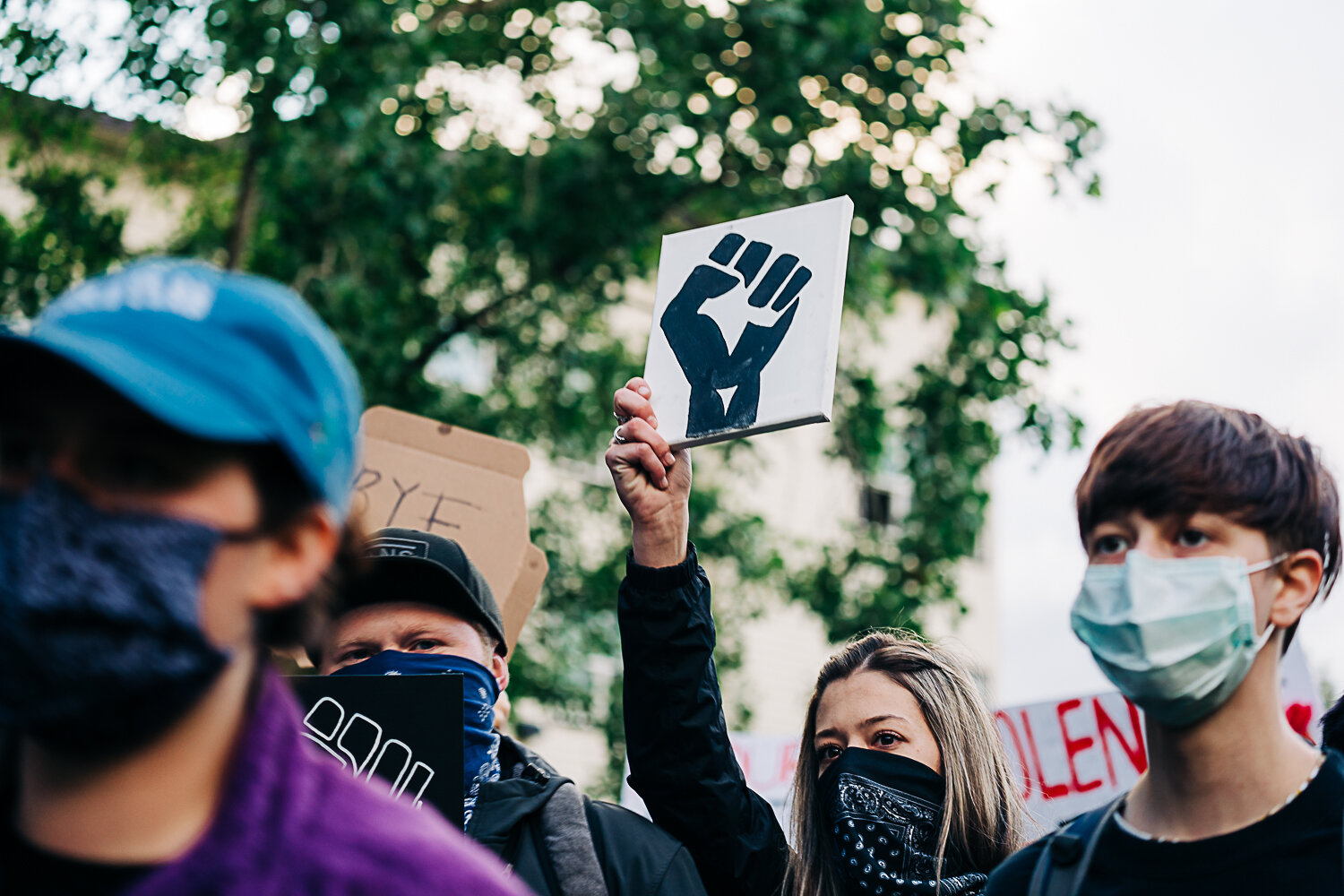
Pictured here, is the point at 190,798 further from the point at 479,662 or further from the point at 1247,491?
the point at 479,662

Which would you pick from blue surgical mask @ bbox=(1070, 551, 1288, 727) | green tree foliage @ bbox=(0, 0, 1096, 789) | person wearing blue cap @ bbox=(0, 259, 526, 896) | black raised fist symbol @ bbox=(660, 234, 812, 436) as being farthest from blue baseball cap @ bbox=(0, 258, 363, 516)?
green tree foliage @ bbox=(0, 0, 1096, 789)

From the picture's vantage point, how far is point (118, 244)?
314 inches

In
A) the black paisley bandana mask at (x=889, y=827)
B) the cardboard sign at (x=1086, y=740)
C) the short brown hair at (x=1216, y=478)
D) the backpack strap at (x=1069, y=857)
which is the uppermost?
the short brown hair at (x=1216, y=478)

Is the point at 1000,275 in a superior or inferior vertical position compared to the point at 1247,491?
superior

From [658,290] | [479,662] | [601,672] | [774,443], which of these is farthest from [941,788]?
[774,443]

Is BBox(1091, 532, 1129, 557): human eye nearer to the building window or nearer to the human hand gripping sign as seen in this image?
the human hand gripping sign

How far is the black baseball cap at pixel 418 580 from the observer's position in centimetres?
282

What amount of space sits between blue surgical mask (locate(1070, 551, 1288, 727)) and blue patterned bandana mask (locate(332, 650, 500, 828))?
1.33 metres

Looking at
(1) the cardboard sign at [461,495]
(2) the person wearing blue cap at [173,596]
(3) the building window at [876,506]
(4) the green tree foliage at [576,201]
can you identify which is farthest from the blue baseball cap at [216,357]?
(3) the building window at [876,506]

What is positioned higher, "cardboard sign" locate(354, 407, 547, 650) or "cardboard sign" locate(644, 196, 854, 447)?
"cardboard sign" locate(644, 196, 854, 447)

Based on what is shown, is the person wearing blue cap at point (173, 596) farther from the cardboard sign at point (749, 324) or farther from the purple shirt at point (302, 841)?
the cardboard sign at point (749, 324)

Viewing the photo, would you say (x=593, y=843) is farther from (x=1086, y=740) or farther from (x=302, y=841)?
(x=1086, y=740)

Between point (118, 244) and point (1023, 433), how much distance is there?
5.67 m

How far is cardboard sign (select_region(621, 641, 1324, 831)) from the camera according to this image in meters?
5.07
